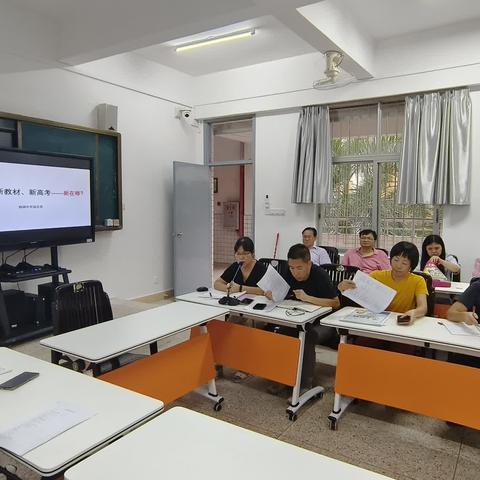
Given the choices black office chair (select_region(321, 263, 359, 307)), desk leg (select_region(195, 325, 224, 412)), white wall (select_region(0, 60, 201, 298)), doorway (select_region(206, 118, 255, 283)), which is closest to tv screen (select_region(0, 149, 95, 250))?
white wall (select_region(0, 60, 201, 298))

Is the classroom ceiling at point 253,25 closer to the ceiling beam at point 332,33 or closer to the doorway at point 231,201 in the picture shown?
the ceiling beam at point 332,33

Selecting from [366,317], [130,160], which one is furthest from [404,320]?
[130,160]

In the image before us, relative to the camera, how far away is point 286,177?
19.5ft

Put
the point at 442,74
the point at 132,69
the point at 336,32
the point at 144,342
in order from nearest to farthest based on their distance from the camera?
the point at 144,342 → the point at 336,32 → the point at 442,74 → the point at 132,69

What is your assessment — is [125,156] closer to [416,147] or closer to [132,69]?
[132,69]

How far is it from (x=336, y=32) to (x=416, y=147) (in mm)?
1691

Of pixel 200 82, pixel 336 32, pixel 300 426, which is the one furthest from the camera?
pixel 200 82

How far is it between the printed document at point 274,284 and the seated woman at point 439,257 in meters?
2.07

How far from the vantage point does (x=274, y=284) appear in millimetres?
3002

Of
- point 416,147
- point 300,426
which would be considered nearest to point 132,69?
point 416,147

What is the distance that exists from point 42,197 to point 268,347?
108 inches

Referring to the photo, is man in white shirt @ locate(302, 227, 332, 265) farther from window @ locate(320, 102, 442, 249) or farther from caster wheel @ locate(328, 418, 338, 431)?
caster wheel @ locate(328, 418, 338, 431)

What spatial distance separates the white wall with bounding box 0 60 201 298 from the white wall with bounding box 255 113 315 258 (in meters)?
1.19

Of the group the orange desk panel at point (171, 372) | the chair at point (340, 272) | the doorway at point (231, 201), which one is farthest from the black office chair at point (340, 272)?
the doorway at point (231, 201)
